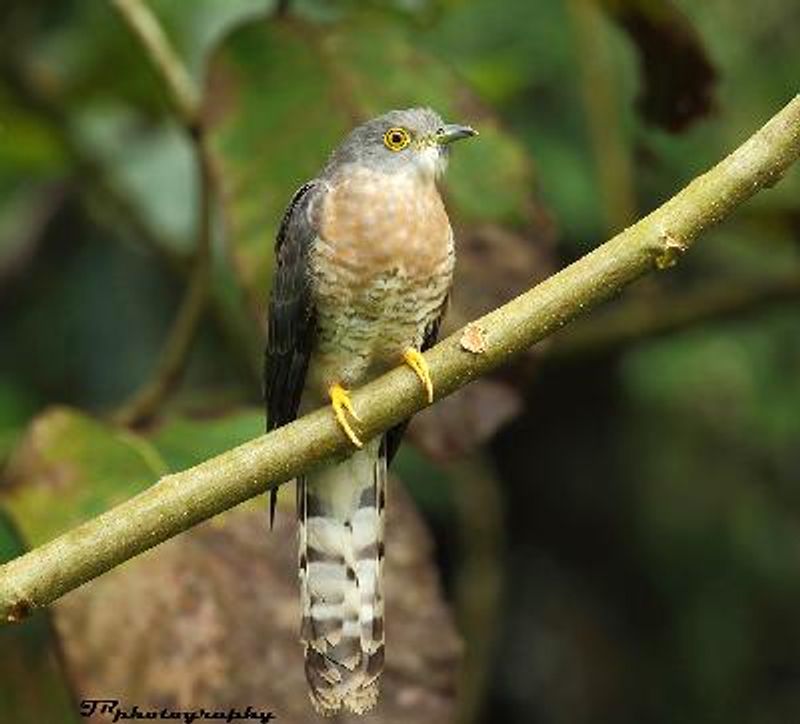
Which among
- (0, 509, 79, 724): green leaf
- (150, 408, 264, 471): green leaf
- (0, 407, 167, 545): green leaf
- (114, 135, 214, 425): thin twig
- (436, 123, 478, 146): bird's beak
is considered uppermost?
(114, 135, 214, 425): thin twig

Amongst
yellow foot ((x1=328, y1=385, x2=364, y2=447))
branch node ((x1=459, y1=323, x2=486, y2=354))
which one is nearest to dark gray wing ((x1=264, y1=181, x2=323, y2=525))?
yellow foot ((x1=328, y1=385, x2=364, y2=447))

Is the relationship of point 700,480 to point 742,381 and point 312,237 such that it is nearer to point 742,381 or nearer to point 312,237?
point 742,381

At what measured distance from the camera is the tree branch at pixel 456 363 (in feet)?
6.46

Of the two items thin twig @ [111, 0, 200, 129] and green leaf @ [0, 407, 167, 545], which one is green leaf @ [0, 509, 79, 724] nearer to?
green leaf @ [0, 407, 167, 545]

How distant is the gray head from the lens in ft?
9.11

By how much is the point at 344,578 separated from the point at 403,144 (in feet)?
2.52

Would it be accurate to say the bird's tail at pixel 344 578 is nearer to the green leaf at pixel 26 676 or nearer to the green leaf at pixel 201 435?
the green leaf at pixel 201 435

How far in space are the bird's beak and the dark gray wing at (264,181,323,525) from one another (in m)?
0.24

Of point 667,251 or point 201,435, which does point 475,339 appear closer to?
point 667,251

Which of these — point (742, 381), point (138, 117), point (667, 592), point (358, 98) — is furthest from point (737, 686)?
point (138, 117)

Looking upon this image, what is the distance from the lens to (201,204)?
131 inches

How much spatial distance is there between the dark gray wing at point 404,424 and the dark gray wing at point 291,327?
0.19 metres

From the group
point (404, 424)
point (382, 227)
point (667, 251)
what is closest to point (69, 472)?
point (404, 424)

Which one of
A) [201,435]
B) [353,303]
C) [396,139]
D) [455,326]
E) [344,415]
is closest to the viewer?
[344,415]
